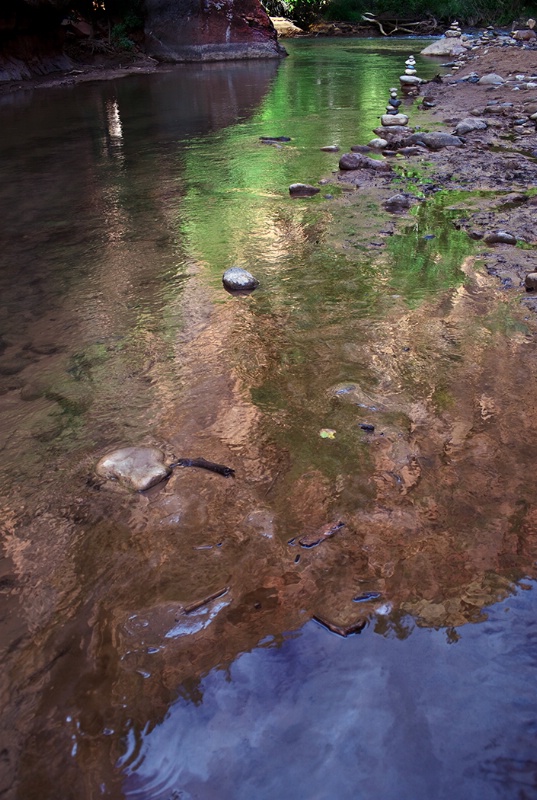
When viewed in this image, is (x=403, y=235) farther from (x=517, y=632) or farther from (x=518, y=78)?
(x=518, y=78)

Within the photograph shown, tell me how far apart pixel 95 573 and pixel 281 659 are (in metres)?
0.51

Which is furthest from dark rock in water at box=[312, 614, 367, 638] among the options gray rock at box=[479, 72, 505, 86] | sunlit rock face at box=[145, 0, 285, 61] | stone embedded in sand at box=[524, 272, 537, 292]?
sunlit rock face at box=[145, 0, 285, 61]

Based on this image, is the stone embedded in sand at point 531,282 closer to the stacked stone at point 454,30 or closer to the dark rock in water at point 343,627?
the dark rock in water at point 343,627

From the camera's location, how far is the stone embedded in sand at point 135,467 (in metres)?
1.78

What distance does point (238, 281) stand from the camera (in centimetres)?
296

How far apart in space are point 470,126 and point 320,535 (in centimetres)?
579

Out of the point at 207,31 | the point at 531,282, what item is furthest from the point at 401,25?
the point at 531,282

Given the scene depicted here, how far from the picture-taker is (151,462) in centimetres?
184

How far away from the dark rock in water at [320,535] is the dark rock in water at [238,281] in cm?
161

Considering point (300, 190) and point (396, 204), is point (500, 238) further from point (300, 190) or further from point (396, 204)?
point (300, 190)

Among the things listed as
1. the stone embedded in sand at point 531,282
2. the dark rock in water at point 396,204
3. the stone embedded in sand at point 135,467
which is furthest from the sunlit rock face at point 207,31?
the stone embedded in sand at point 135,467

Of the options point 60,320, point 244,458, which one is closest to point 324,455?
point 244,458

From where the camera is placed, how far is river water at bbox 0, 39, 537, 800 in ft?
3.66

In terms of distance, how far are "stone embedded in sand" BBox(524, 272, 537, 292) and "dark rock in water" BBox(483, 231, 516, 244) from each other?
0.61 meters
